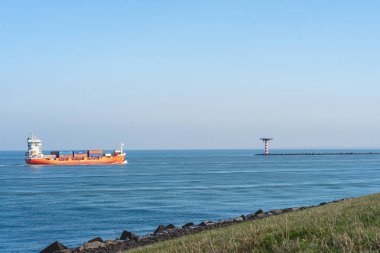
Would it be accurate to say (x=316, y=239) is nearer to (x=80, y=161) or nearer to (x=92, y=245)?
(x=92, y=245)

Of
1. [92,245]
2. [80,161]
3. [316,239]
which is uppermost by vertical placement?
[316,239]

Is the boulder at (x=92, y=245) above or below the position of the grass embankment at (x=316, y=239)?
below

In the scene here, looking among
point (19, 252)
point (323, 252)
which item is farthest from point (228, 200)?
point (323, 252)

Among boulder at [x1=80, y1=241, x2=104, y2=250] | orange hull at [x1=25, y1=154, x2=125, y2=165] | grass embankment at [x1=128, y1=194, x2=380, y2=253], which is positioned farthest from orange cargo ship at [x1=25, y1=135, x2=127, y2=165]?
grass embankment at [x1=128, y1=194, x2=380, y2=253]

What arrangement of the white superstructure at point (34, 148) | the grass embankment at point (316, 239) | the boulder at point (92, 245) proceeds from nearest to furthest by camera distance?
1. the grass embankment at point (316, 239)
2. the boulder at point (92, 245)
3. the white superstructure at point (34, 148)

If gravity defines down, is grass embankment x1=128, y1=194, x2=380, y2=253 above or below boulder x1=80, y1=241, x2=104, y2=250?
above

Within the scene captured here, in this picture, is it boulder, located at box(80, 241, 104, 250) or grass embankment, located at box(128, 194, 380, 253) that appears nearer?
grass embankment, located at box(128, 194, 380, 253)

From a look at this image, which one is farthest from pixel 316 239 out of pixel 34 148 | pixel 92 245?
pixel 34 148

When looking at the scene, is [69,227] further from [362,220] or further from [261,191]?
[261,191]

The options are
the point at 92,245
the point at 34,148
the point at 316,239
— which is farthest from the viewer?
the point at 34,148

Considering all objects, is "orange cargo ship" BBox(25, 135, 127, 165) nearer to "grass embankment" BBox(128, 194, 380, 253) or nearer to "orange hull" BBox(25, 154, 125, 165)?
"orange hull" BBox(25, 154, 125, 165)

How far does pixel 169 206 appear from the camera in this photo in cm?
5262

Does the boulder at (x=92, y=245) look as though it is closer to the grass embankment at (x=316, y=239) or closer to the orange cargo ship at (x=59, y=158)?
the grass embankment at (x=316, y=239)

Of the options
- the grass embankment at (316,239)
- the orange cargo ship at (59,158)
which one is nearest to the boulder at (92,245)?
the grass embankment at (316,239)
